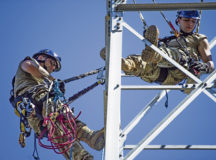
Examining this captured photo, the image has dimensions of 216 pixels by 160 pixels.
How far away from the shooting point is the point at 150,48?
681cm

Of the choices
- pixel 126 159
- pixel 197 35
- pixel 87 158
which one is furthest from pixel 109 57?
pixel 197 35

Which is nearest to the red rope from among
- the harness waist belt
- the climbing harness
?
the climbing harness

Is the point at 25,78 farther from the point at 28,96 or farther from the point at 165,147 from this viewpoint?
the point at 165,147

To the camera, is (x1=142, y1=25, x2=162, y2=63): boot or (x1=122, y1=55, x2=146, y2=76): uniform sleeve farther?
(x1=122, y1=55, x2=146, y2=76): uniform sleeve

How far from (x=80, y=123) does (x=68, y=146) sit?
60cm

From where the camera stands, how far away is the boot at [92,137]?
8.11 meters

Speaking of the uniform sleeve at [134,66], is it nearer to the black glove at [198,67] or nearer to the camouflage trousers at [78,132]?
the black glove at [198,67]

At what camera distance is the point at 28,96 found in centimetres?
851

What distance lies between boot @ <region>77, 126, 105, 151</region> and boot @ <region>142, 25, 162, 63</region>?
1.86 meters

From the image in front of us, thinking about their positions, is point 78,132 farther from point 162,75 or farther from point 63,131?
point 162,75

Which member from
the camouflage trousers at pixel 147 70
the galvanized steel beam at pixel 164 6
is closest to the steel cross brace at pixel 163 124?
the galvanized steel beam at pixel 164 6

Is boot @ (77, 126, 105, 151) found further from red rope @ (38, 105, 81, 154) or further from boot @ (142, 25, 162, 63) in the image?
boot @ (142, 25, 162, 63)

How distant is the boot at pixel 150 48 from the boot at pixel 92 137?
1.86 m

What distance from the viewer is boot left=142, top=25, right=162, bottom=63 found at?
639 cm
